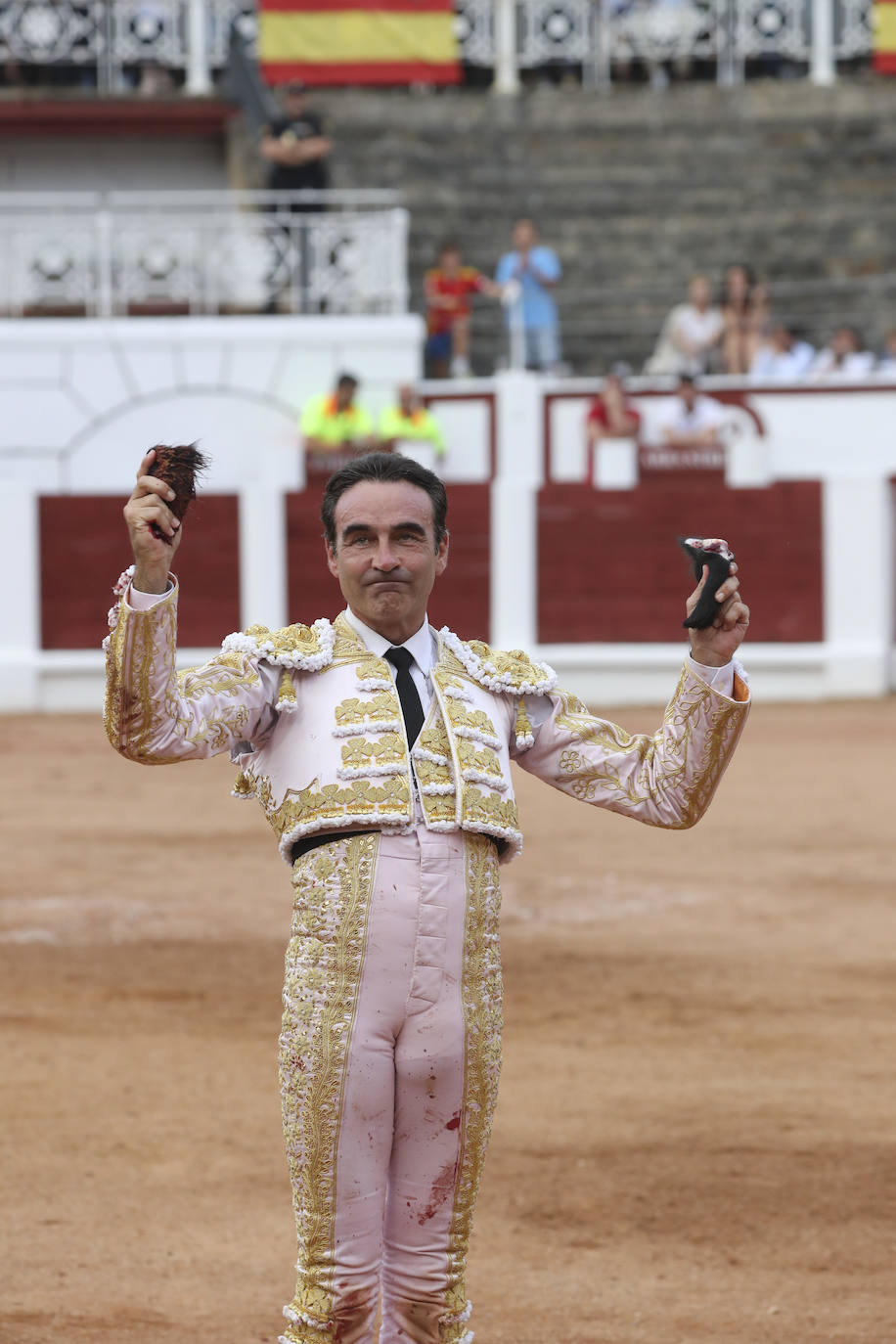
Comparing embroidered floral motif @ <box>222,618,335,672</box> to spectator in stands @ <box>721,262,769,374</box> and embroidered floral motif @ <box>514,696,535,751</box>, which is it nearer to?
embroidered floral motif @ <box>514,696,535,751</box>

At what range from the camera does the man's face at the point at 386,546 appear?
108 inches

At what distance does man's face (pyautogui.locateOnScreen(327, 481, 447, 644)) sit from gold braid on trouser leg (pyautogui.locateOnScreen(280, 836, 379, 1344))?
301 millimetres

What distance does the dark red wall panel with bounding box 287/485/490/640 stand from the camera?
531 inches

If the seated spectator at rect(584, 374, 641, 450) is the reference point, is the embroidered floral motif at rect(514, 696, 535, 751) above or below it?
below

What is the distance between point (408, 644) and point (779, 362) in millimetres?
12113

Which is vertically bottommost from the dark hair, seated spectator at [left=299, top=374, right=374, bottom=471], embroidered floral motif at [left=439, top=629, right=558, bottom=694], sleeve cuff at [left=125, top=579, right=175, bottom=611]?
embroidered floral motif at [left=439, top=629, right=558, bottom=694]

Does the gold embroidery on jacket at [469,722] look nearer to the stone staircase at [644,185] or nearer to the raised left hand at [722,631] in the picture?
the raised left hand at [722,631]

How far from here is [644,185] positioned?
17.8 metres

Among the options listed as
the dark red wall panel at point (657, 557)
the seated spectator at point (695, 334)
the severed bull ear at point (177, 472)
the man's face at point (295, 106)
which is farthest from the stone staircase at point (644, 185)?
the severed bull ear at point (177, 472)

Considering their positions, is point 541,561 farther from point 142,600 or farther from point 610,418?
point 142,600

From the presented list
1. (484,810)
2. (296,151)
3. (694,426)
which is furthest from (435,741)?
(296,151)

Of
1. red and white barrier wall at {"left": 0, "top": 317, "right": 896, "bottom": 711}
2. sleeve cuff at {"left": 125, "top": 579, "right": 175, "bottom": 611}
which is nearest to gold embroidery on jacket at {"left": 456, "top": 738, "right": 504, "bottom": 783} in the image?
sleeve cuff at {"left": 125, "top": 579, "right": 175, "bottom": 611}

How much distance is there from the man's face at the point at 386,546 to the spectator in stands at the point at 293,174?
37.6 ft

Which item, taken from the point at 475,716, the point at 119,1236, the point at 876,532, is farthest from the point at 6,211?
the point at 475,716
